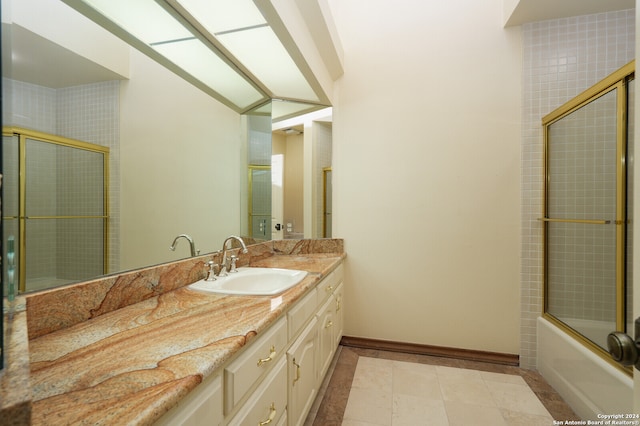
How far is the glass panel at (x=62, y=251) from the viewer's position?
85cm

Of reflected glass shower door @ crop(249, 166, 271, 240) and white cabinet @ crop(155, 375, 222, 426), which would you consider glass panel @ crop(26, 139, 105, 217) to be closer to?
white cabinet @ crop(155, 375, 222, 426)

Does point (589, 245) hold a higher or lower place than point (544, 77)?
lower

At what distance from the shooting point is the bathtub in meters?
1.33

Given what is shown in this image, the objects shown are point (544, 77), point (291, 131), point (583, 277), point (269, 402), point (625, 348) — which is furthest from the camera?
point (291, 131)

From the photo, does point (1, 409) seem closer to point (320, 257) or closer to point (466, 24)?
point (320, 257)

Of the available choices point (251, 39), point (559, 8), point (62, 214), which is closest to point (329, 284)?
point (62, 214)

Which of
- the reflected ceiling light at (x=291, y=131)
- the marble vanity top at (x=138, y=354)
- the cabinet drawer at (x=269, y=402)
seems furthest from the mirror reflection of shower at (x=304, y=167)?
the cabinet drawer at (x=269, y=402)

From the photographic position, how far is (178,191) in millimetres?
1392

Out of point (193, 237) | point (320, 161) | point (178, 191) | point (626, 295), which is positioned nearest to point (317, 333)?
point (193, 237)

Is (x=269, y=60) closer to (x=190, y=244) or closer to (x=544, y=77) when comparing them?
(x=190, y=244)

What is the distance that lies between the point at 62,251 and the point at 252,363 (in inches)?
28.2

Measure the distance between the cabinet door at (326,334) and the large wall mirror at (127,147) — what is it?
2.48 feet

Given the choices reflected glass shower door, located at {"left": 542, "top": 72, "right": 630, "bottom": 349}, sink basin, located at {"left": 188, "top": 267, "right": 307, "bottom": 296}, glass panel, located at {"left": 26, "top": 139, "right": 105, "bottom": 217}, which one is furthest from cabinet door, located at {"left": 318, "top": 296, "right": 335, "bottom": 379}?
reflected glass shower door, located at {"left": 542, "top": 72, "right": 630, "bottom": 349}

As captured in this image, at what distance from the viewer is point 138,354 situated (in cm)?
71
